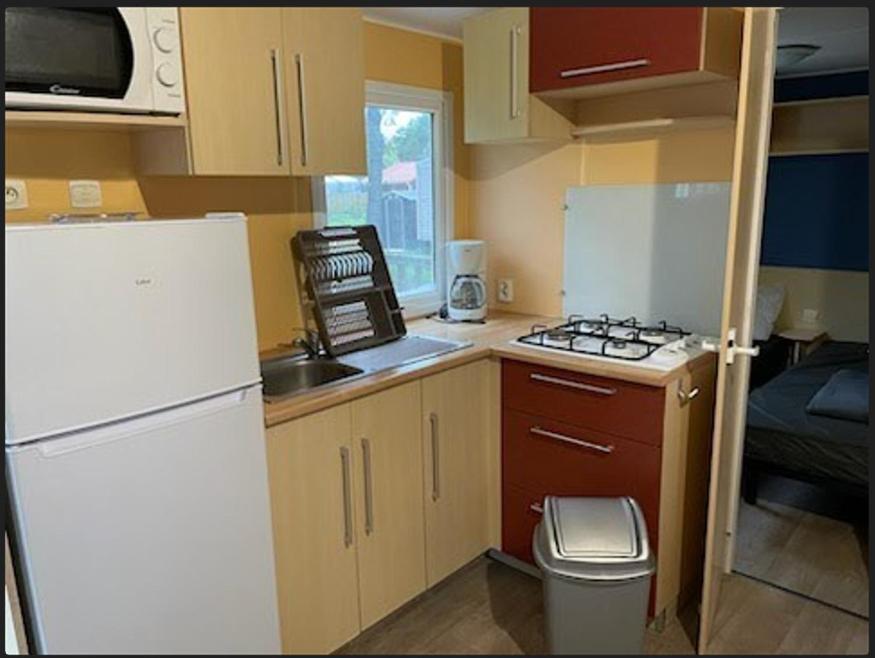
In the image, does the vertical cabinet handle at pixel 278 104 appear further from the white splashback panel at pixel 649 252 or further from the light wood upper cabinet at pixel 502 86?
the white splashback panel at pixel 649 252

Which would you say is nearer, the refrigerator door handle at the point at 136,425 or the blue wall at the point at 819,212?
the refrigerator door handle at the point at 136,425

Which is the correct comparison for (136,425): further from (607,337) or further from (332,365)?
(607,337)

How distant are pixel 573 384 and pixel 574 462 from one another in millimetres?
278

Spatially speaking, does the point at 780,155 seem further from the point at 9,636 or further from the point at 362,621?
the point at 9,636

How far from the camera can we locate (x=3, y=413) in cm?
129

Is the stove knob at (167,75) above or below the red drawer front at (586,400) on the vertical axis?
above

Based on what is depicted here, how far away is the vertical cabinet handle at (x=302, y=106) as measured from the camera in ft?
6.62

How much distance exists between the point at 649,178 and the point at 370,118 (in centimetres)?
113

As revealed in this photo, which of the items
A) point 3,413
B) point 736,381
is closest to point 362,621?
point 3,413

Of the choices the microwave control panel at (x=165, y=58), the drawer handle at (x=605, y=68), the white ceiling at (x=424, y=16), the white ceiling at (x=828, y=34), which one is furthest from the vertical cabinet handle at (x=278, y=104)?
the white ceiling at (x=828, y=34)

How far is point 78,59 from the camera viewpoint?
61.4 inches

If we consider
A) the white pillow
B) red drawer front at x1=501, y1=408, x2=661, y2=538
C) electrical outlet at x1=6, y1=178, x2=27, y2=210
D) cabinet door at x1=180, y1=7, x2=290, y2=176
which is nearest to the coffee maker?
red drawer front at x1=501, y1=408, x2=661, y2=538

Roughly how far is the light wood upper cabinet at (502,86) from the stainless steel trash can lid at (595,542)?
1410 millimetres

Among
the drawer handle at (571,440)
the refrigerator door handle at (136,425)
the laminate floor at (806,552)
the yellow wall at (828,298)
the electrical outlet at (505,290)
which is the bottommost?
the laminate floor at (806,552)
